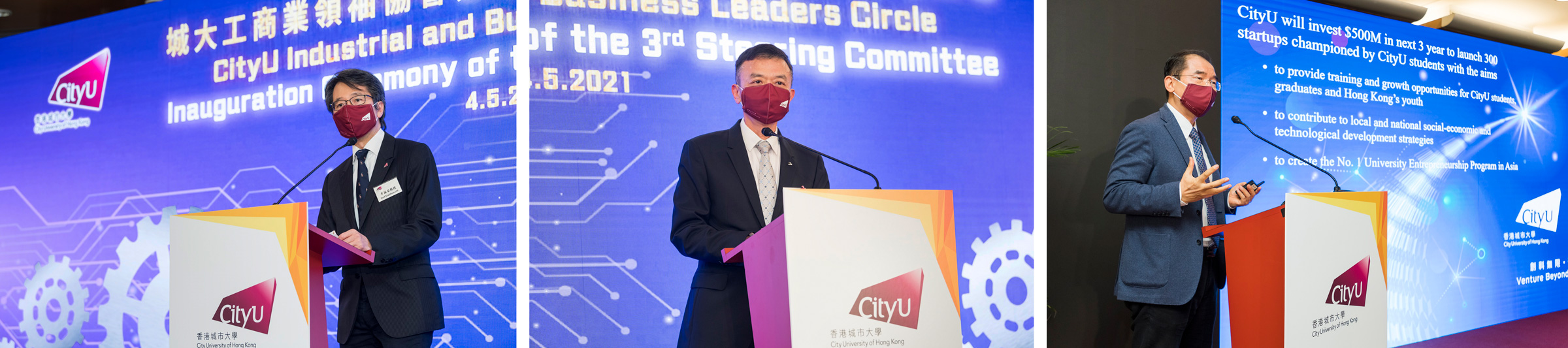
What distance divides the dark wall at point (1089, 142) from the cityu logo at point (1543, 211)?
3.22m

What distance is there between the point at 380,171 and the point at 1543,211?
683cm

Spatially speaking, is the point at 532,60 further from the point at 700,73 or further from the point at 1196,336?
the point at 1196,336

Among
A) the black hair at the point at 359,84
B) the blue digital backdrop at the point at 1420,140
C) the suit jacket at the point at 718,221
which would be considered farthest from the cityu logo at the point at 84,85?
the blue digital backdrop at the point at 1420,140

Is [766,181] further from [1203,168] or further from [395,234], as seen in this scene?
[1203,168]

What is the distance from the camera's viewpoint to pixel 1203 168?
318 centimetres

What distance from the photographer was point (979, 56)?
360 cm

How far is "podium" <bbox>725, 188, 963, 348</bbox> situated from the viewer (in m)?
2.12

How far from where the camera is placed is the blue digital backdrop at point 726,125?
3.05 m

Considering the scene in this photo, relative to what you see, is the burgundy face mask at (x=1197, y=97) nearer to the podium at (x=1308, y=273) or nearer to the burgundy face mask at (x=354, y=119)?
the podium at (x=1308, y=273)

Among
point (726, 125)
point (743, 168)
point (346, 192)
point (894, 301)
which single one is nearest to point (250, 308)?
point (346, 192)

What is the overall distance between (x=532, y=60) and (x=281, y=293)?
1.10 metres

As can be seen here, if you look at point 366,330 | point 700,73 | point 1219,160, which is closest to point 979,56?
point 700,73

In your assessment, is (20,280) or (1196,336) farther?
(20,280)

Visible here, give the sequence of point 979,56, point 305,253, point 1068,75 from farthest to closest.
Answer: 1. point 1068,75
2. point 979,56
3. point 305,253
